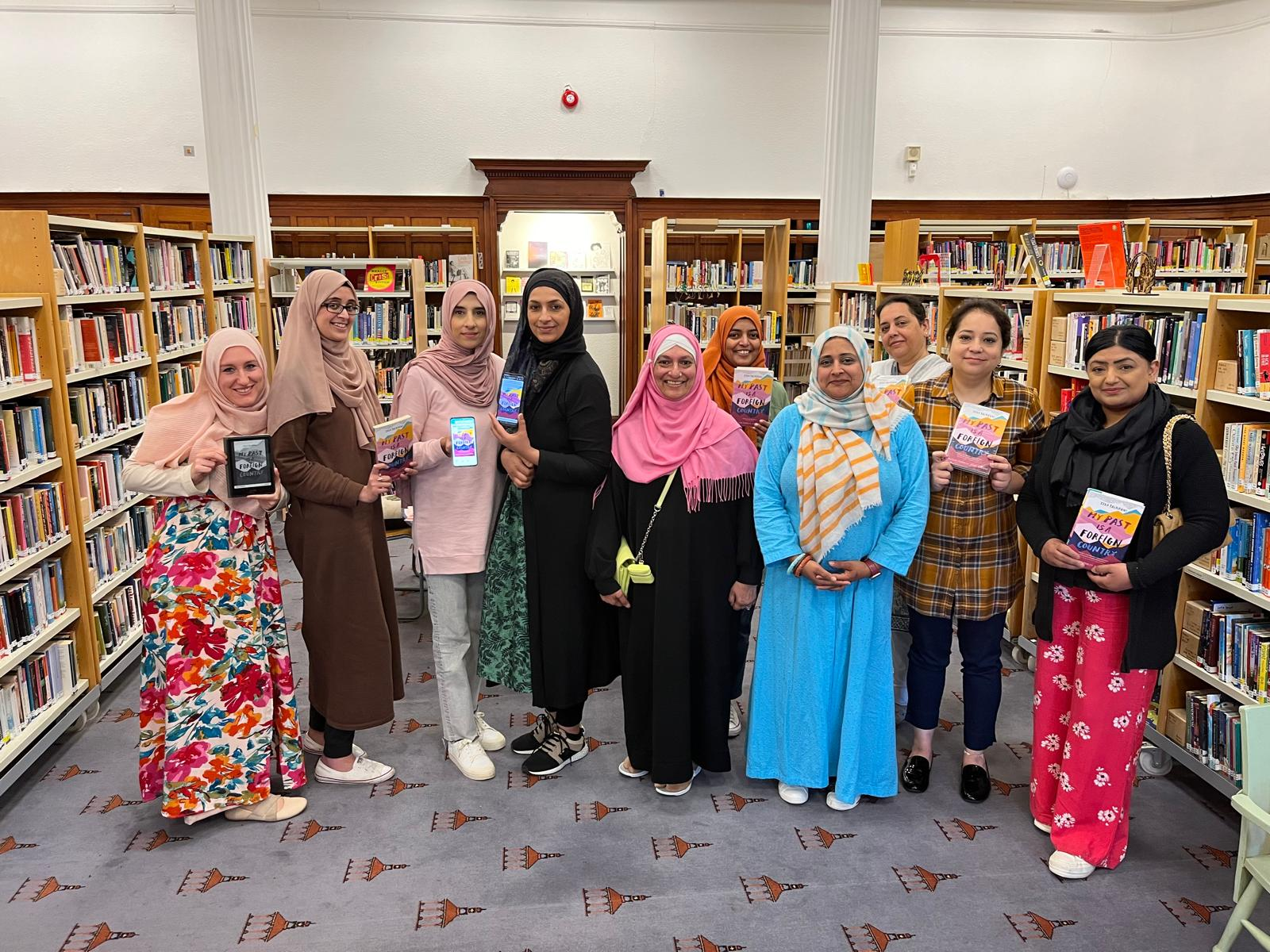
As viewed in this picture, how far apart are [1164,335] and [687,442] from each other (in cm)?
187

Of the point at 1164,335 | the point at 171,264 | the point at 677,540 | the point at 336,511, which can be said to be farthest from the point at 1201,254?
the point at 336,511

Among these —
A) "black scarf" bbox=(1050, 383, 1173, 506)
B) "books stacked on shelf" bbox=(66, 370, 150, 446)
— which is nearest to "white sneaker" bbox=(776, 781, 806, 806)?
"black scarf" bbox=(1050, 383, 1173, 506)

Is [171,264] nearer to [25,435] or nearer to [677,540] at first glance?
[25,435]

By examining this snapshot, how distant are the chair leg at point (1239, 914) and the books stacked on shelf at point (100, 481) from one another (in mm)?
4099

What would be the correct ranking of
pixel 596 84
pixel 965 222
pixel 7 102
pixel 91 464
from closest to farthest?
pixel 91 464 → pixel 965 222 → pixel 7 102 → pixel 596 84

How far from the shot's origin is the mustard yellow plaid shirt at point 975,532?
10.0 ft

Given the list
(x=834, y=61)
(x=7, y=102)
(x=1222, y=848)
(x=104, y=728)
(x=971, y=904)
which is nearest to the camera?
(x=971, y=904)

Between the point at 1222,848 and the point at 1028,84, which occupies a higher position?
the point at 1028,84

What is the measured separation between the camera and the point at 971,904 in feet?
8.64

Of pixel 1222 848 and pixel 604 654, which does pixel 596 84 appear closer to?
pixel 604 654

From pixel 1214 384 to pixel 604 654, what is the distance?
2.30 metres

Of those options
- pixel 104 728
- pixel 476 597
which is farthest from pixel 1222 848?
pixel 104 728

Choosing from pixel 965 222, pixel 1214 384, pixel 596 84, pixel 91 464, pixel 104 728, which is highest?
pixel 596 84

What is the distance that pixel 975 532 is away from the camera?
10.1ft
